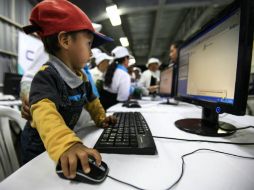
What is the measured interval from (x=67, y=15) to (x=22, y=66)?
133 inches

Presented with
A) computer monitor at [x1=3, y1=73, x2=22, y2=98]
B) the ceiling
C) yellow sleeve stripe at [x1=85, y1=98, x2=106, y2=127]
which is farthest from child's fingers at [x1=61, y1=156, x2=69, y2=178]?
the ceiling

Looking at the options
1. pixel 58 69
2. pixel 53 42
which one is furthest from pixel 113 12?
pixel 58 69

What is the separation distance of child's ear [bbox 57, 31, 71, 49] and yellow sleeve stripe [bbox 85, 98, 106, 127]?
1.00 feet

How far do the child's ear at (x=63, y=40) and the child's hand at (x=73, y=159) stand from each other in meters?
0.46

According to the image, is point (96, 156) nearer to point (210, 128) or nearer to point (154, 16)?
point (210, 128)

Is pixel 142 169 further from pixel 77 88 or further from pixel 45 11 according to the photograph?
pixel 45 11

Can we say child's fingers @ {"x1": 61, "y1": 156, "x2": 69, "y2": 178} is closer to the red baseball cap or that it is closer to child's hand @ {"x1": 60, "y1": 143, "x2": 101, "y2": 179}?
child's hand @ {"x1": 60, "y1": 143, "x2": 101, "y2": 179}

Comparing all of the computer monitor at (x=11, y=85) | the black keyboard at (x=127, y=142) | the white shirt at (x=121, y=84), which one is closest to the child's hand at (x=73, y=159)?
the black keyboard at (x=127, y=142)

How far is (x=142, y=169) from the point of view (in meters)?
0.34

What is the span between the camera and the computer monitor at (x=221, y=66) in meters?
0.45

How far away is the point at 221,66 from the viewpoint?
56cm

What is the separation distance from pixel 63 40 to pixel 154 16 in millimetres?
5037

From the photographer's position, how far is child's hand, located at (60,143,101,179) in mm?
302

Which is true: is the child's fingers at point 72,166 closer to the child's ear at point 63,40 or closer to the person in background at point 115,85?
the child's ear at point 63,40
